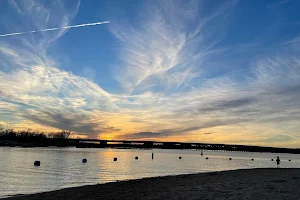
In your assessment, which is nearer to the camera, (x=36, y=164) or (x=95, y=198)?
(x=95, y=198)

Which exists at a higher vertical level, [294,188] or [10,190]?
[294,188]

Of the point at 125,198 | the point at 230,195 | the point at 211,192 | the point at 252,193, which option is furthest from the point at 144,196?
the point at 252,193

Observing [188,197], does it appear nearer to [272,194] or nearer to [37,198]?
[272,194]

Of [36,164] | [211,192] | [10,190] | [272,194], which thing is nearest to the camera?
[272,194]

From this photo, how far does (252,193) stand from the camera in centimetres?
1878

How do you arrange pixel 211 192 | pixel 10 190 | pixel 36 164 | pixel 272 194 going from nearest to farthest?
pixel 272 194 < pixel 211 192 < pixel 10 190 < pixel 36 164

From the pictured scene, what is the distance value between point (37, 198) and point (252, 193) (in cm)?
1610

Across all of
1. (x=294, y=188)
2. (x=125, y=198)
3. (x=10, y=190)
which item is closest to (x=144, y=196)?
(x=125, y=198)

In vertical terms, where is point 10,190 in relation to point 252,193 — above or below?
below

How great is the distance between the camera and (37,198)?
2297 cm

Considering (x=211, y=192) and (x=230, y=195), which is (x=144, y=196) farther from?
(x=230, y=195)

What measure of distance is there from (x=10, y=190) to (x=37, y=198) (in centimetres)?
1047

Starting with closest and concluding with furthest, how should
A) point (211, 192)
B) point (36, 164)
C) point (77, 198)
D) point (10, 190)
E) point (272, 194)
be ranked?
1. point (272, 194)
2. point (211, 192)
3. point (77, 198)
4. point (10, 190)
5. point (36, 164)

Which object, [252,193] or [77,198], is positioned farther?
[77,198]
